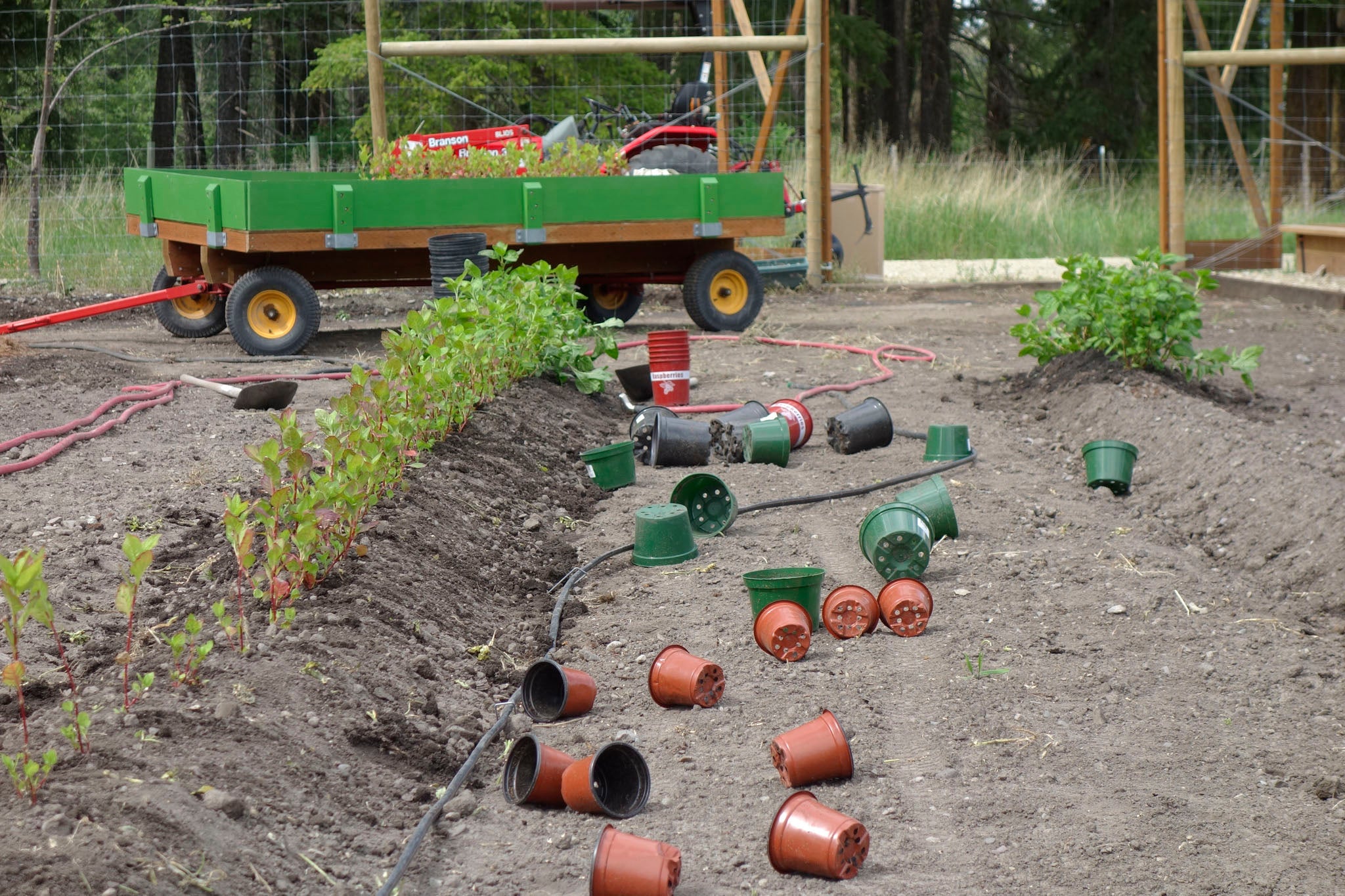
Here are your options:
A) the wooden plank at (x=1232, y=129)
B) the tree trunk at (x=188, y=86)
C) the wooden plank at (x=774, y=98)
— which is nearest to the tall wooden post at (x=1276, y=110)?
the wooden plank at (x=1232, y=129)

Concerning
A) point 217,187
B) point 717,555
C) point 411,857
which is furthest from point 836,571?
point 217,187

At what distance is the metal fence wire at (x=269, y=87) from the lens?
11547mm

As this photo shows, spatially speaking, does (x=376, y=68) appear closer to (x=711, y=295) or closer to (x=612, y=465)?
(x=711, y=295)

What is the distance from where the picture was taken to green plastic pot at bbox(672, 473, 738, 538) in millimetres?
4355

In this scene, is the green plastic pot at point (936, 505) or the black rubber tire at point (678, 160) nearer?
the green plastic pot at point (936, 505)

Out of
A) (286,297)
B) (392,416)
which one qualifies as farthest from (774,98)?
(392,416)

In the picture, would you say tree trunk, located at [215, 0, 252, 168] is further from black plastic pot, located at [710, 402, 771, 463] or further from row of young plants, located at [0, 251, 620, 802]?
black plastic pot, located at [710, 402, 771, 463]

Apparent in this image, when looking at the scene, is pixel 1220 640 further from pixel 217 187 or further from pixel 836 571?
pixel 217 187

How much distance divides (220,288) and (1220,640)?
638 cm

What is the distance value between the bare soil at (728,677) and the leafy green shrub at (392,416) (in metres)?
0.11

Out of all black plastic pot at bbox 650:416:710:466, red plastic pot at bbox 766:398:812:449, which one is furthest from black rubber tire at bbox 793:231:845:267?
→ black plastic pot at bbox 650:416:710:466

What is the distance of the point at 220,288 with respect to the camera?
7770 mm

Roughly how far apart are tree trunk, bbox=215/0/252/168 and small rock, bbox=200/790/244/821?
48.3ft

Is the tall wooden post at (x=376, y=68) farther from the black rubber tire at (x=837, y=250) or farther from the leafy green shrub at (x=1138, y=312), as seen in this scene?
the leafy green shrub at (x=1138, y=312)
